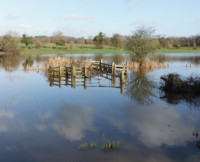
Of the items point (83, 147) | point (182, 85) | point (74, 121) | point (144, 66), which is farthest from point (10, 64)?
point (83, 147)

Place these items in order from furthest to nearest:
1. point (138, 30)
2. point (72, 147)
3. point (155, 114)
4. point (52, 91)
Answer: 1. point (138, 30)
2. point (52, 91)
3. point (155, 114)
4. point (72, 147)

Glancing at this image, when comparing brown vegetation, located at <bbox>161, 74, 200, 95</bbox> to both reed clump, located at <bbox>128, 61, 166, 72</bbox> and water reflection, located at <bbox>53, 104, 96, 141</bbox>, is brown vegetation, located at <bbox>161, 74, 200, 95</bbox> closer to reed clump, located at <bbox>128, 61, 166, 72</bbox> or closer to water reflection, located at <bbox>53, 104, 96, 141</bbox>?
water reflection, located at <bbox>53, 104, 96, 141</bbox>

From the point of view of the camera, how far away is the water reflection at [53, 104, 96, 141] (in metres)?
10.5

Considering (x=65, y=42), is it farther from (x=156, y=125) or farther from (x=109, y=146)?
(x=109, y=146)

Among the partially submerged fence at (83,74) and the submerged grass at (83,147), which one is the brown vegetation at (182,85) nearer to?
the partially submerged fence at (83,74)

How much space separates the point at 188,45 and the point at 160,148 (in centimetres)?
10502

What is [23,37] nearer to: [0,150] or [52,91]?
[52,91]

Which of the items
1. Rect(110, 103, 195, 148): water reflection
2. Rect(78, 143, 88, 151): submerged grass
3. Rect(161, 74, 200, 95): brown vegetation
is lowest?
Rect(78, 143, 88, 151): submerged grass

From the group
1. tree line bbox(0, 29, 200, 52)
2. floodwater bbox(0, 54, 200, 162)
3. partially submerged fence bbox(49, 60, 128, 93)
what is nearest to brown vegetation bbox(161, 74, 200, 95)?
floodwater bbox(0, 54, 200, 162)

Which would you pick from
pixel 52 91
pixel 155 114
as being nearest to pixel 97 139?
pixel 155 114

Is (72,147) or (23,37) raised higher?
(23,37)

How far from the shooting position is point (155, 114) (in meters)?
13.3

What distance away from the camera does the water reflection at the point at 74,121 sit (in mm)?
A: 10539

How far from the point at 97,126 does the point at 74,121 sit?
54.7 inches
